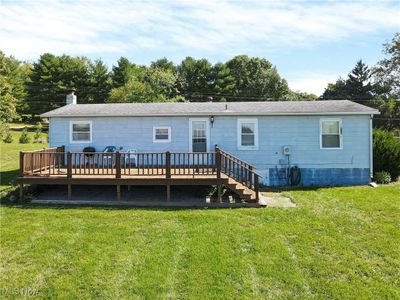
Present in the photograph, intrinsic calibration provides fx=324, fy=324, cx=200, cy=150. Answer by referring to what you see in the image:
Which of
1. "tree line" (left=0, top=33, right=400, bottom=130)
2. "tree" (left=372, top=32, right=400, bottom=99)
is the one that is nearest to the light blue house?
"tree line" (left=0, top=33, right=400, bottom=130)

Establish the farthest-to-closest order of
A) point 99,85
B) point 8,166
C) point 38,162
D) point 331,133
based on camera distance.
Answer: point 99,85 < point 8,166 < point 331,133 < point 38,162

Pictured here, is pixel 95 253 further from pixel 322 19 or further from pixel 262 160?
pixel 322 19

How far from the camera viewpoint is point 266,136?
13.3 meters

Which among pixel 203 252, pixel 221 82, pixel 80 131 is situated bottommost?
pixel 203 252

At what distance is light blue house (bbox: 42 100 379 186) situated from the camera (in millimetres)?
13172

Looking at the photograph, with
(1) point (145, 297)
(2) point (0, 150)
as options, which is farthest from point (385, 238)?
(2) point (0, 150)

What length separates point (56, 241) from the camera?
7168mm

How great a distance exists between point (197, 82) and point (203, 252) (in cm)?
4113

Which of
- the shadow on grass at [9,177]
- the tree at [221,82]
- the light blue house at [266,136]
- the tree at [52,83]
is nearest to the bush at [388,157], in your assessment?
the light blue house at [266,136]

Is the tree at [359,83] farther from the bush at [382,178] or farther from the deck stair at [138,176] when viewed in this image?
the deck stair at [138,176]

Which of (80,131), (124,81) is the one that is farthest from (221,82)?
(80,131)

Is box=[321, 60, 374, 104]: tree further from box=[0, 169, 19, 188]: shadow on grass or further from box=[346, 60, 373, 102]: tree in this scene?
box=[0, 169, 19, 188]: shadow on grass

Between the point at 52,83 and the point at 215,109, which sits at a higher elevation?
the point at 52,83

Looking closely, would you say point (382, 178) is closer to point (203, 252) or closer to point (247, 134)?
point (247, 134)
